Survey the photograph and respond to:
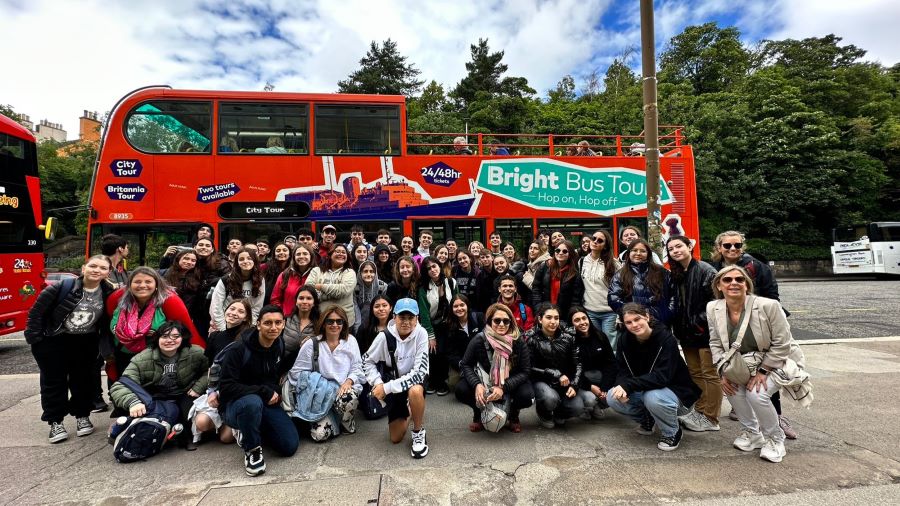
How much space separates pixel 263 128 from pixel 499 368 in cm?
553

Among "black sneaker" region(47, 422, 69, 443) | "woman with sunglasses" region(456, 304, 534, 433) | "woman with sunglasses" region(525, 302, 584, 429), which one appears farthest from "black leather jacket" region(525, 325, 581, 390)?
"black sneaker" region(47, 422, 69, 443)

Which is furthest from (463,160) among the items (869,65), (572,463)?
(869,65)

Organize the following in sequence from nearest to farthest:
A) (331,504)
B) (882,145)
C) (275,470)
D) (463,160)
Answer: (331,504), (275,470), (463,160), (882,145)

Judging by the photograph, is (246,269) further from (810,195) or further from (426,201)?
(810,195)

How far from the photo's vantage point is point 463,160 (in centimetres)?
727

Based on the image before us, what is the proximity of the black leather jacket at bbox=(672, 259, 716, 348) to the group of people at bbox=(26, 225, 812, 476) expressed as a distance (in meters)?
0.01

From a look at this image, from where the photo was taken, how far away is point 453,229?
7.14 m

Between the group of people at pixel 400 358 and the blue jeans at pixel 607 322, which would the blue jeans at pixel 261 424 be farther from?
the blue jeans at pixel 607 322

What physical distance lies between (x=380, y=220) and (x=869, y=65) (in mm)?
39141

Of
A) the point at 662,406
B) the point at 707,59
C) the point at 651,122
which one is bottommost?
the point at 662,406

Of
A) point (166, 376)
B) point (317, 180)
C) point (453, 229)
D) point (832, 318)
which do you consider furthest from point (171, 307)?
point (832, 318)

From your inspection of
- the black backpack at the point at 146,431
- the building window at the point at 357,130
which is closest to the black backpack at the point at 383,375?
the black backpack at the point at 146,431

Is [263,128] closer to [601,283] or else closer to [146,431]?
[146,431]

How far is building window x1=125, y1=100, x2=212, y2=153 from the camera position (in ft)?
20.3
